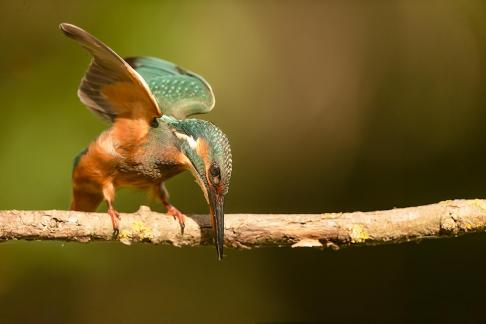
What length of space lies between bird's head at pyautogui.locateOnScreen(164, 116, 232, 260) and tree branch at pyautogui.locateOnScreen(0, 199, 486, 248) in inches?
4.8

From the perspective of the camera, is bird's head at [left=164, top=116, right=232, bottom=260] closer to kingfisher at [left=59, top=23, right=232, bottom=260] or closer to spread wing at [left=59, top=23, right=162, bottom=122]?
kingfisher at [left=59, top=23, right=232, bottom=260]

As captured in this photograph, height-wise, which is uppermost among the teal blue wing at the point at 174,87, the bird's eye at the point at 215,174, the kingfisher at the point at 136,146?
the teal blue wing at the point at 174,87

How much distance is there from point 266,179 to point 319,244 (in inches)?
101

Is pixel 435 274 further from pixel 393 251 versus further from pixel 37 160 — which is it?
pixel 37 160

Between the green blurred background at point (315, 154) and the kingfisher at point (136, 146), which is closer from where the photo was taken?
the kingfisher at point (136, 146)

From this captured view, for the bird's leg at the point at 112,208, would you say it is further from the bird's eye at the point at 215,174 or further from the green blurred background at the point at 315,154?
the green blurred background at the point at 315,154

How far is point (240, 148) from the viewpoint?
532 cm

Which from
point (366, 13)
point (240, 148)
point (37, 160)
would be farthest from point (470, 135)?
point (37, 160)

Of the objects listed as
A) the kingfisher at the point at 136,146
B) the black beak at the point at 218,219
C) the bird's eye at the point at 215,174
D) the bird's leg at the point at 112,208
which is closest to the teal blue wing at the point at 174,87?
the kingfisher at the point at 136,146

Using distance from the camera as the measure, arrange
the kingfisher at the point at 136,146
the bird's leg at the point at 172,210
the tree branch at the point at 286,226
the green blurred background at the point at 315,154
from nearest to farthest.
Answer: the tree branch at the point at 286,226 → the bird's leg at the point at 172,210 → the kingfisher at the point at 136,146 → the green blurred background at the point at 315,154

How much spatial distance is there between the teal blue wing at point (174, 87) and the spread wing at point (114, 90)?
0.31 m

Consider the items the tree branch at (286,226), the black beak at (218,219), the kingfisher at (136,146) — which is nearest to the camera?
the tree branch at (286,226)

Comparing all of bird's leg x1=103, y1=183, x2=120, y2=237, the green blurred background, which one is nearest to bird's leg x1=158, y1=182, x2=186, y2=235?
bird's leg x1=103, y1=183, x2=120, y2=237

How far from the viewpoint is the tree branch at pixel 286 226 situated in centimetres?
266
